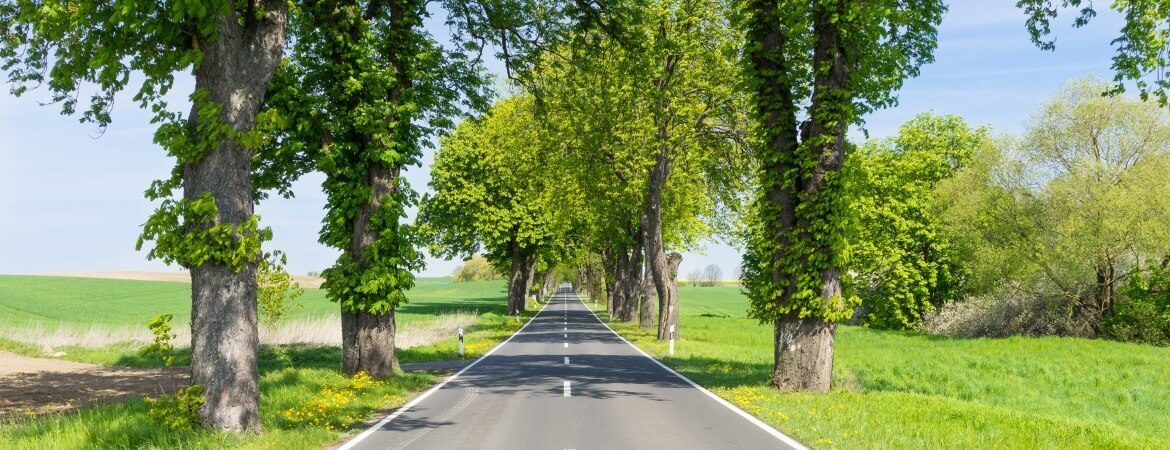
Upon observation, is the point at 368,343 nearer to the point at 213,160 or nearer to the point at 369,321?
the point at 369,321

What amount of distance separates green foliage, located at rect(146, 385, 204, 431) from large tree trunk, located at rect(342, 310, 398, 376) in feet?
20.7

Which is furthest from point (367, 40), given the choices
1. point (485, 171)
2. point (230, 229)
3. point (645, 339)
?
point (485, 171)

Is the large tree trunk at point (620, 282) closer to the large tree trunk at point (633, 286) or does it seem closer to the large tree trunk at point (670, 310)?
the large tree trunk at point (633, 286)

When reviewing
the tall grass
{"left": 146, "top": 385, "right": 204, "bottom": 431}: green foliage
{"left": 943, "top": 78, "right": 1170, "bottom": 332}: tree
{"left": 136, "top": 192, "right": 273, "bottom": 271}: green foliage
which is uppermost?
{"left": 943, "top": 78, "right": 1170, "bottom": 332}: tree

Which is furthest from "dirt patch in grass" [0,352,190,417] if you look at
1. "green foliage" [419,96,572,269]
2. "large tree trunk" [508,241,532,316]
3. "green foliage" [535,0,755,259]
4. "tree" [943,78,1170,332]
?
"tree" [943,78,1170,332]

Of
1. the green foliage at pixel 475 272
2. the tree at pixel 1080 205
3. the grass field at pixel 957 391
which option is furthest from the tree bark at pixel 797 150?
the green foliage at pixel 475 272

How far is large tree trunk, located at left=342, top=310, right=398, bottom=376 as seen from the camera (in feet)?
49.9

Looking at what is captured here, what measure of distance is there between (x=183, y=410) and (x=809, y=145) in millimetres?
10932

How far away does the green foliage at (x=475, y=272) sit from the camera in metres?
161

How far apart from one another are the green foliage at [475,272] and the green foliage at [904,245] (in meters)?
113

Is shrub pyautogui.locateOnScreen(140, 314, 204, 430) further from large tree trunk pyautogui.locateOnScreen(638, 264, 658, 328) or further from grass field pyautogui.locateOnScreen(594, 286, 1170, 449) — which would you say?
large tree trunk pyautogui.locateOnScreen(638, 264, 658, 328)

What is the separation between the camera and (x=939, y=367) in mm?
22812

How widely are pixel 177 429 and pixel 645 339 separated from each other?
70.8ft

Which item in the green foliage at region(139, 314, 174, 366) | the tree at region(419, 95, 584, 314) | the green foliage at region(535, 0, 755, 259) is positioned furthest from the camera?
the tree at region(419, 95, 584, 314)
